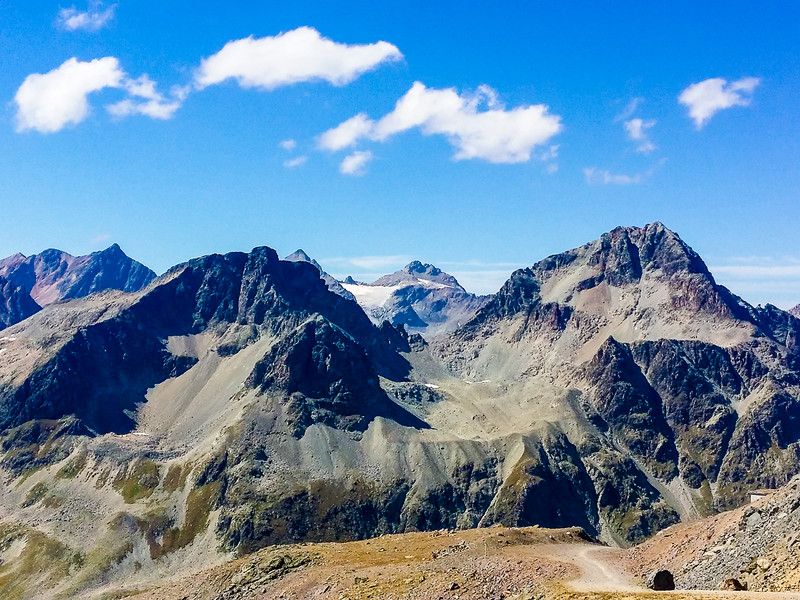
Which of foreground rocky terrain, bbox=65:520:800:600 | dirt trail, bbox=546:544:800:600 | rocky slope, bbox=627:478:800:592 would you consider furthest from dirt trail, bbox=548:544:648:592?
rocky slope, bbox=627:478:800:592

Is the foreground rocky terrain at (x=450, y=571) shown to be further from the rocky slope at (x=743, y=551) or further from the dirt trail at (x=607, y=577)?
the rocky slope at (x=743, y=551)

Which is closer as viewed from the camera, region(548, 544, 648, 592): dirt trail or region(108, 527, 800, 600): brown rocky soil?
region(548, 544, 648, 592): dirt trail

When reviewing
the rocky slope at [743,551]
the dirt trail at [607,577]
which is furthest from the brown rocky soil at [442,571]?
the rocky slope at [743,551]

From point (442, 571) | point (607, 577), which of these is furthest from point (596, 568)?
point (442, 571)

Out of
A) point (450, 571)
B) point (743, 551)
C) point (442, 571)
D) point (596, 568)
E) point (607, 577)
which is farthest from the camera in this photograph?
point (442, 571)

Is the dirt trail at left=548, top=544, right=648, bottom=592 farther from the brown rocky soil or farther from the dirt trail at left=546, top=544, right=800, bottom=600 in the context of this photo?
the brown rocky soil

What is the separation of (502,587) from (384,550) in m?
42.3

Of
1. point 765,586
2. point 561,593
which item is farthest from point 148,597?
point 765,586

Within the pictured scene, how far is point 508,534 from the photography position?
111 metres

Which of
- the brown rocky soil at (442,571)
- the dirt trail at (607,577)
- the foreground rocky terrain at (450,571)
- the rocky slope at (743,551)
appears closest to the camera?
the dirt trail at (607,577)

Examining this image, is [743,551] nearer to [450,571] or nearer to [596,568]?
[596,568]

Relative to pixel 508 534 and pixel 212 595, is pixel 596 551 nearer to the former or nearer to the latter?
pixel 508 534

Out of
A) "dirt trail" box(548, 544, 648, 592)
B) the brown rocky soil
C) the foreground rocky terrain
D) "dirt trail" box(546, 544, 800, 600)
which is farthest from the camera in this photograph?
the brown rocky soil

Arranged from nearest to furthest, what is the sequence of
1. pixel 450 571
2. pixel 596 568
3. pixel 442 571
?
pixel 596 568 < pixel 450 571 < pixel 442 571
